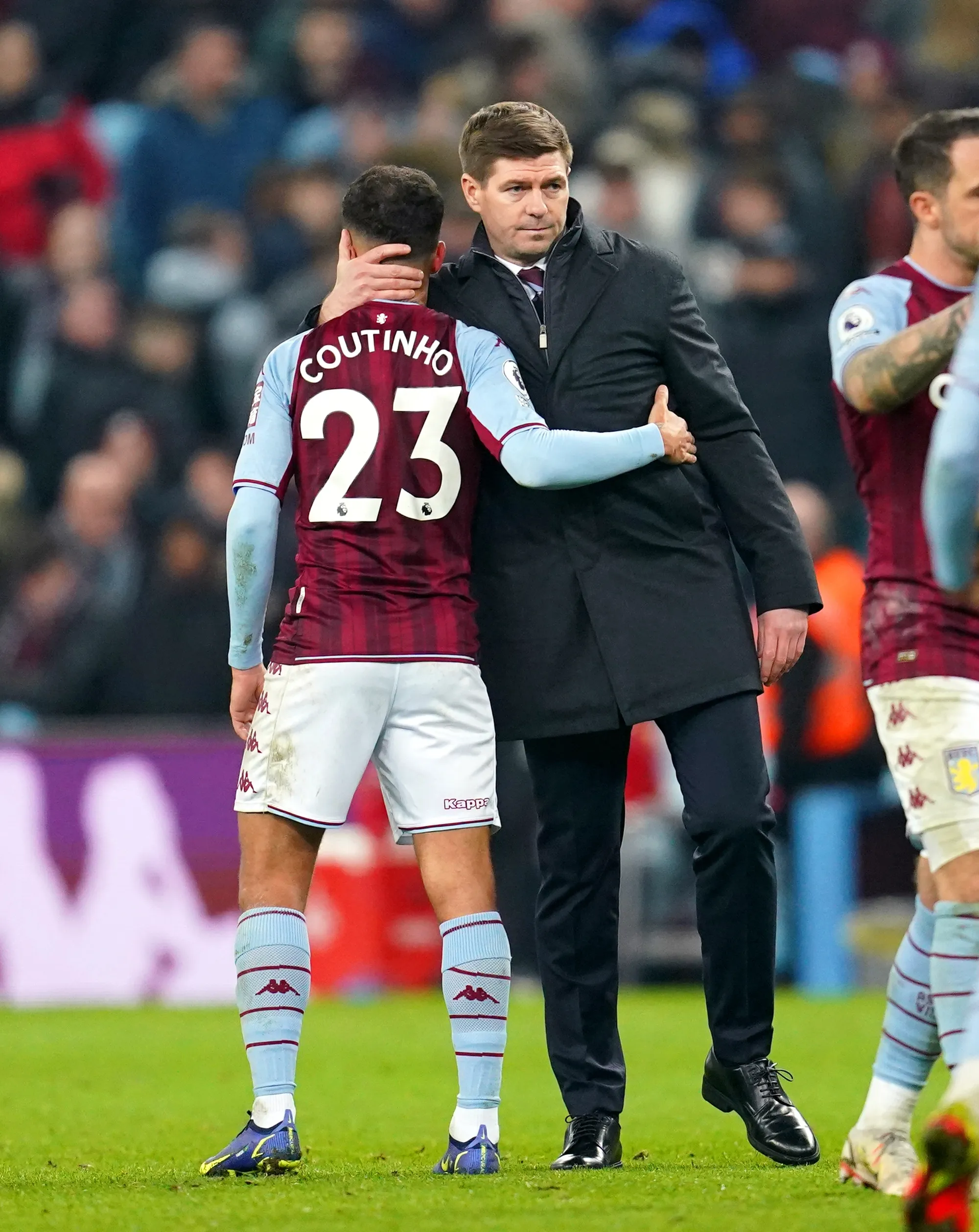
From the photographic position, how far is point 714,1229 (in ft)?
11.5

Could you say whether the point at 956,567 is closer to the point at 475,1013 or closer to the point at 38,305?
the point at 475,1013

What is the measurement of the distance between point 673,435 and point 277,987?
4.71 ft

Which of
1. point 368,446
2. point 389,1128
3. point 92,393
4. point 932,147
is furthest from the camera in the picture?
point 92,393

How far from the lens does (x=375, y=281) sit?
4535 millimetres

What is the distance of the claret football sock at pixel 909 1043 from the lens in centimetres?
412

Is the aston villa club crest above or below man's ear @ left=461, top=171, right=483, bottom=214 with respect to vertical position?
below

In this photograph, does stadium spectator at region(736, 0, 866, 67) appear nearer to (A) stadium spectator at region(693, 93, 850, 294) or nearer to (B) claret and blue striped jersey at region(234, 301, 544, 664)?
(A) stadium spectator at region(693, 93, 850, 294)

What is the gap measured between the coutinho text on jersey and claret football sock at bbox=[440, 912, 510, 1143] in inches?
38.6

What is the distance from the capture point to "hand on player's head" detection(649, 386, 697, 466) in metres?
4.56

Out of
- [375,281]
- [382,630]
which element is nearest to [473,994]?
[382,630]

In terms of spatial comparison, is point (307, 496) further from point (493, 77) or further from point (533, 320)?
point (493, 77)

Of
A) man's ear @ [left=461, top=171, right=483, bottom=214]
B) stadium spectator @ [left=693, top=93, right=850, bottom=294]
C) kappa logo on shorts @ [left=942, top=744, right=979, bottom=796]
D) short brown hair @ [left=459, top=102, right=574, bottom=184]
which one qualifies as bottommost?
kappa logo on shorts @ [left=942, top=744, right=979, bottom=796]

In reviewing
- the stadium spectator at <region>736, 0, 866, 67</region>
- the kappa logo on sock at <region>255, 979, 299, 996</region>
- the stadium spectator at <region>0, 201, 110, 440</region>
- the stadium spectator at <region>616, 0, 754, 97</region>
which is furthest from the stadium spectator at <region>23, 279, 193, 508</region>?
the kappa logo on sock at <region>255, 979, 299, 996</region>

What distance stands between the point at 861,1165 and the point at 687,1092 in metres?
2.27
